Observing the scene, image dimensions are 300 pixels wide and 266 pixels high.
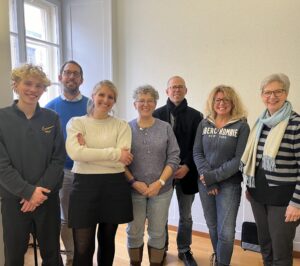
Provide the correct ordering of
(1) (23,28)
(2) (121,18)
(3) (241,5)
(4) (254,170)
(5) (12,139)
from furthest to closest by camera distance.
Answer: (2) (121,18) < (1) (23,28) < (3) (241,5) < (4) (254,170) < (5) (12,139)

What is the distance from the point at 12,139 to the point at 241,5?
7.50 ft

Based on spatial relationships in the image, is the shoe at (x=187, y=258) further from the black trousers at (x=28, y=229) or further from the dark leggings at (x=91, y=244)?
the black trousers at (x=28, y=229)

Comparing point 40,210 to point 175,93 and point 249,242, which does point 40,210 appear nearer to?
point 175,93

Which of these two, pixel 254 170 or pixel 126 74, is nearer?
pixel 254 170

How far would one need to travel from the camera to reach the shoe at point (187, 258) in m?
2.46

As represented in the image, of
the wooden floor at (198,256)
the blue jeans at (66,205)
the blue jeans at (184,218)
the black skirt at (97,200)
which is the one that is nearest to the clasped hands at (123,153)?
the black skirt at (97,200)

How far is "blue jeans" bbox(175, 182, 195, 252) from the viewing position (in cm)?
245

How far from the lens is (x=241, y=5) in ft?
8.93

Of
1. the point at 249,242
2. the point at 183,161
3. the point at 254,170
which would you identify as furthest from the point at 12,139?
the point at 249,242

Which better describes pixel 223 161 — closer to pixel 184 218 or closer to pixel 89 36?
Answer: pixel 184 218

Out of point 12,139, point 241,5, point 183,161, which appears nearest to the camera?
point 12,139

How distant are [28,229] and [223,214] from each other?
4.01 feet

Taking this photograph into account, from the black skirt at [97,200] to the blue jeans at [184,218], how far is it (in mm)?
740

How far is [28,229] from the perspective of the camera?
166 centimetres
